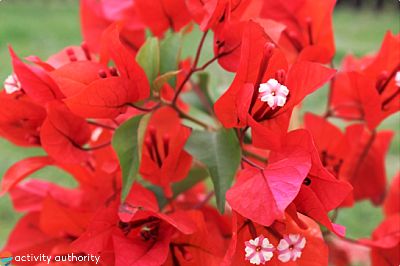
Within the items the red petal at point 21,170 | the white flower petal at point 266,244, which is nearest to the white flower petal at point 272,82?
the white flower petal at point 266,244

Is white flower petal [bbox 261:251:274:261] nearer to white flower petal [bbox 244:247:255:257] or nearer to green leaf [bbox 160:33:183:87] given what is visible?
white flower petal [bbox 244:247:255:257]

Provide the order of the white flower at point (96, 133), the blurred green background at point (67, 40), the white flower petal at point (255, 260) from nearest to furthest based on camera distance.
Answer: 1. the white flower petal at point (255, 260)
2. the white flower at point (96, 133)
3. the blurred green background at point (67, 40)

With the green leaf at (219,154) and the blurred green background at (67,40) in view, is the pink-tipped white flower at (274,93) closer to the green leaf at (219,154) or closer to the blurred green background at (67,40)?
the green leaf at (219,154)

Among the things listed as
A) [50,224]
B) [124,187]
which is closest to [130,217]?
[124,187]

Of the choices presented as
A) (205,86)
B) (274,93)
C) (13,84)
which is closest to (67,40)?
(205,86)

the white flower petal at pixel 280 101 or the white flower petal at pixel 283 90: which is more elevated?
the white flower petal at pixel 283 90

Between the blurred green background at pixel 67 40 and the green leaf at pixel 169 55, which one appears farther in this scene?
the blurred green background at pixel 67 40

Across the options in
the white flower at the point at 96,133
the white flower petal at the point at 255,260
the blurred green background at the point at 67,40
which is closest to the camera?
the white flower petal at the point at 255,260
